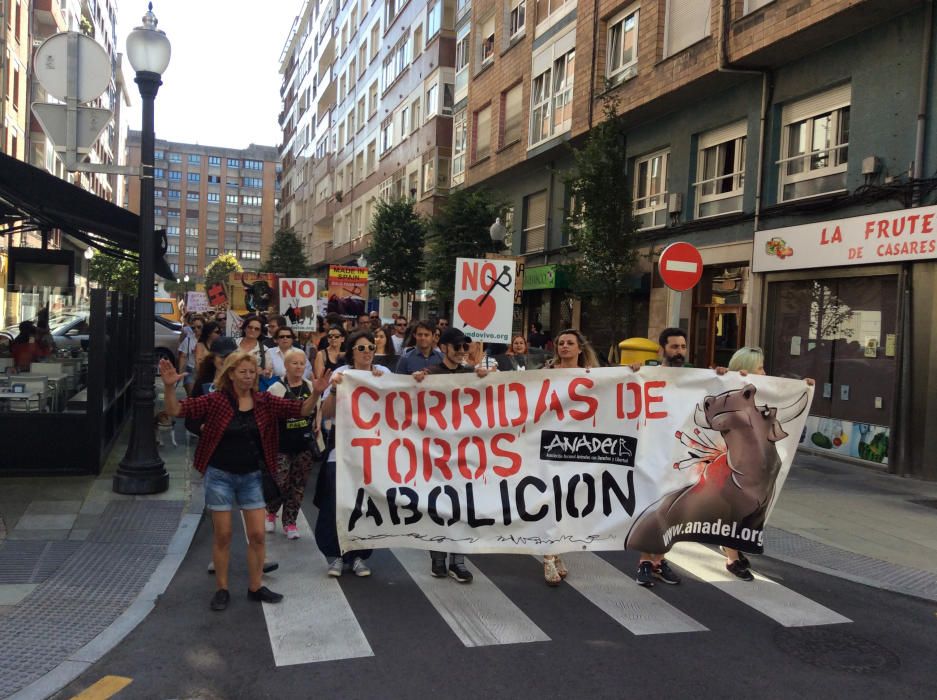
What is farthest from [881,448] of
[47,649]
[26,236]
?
[26,236]

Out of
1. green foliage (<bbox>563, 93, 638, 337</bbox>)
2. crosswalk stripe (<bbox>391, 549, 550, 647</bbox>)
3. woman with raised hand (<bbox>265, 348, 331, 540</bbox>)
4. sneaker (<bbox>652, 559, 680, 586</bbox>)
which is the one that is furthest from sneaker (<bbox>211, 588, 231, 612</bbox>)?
green foliage (<bbox>563, 93, 638, 337</bbox>)

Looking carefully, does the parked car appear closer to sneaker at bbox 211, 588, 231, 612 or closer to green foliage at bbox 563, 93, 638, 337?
green foliage at bbox 563, 93, 638, 337

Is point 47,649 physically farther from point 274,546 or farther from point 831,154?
point 831,154

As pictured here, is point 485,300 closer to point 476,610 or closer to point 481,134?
point 476,610

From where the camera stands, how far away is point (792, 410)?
19.6ft

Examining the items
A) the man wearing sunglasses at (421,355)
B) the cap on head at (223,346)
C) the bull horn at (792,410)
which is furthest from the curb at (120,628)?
the bull horn at (792,410)

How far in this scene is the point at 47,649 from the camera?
172 inches

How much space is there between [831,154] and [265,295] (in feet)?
54.0

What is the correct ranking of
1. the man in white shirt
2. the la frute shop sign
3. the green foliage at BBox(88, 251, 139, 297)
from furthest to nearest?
the green foliage at BBox(88, 251, 139, 297) → the la frute shop sign → the man in white shirt

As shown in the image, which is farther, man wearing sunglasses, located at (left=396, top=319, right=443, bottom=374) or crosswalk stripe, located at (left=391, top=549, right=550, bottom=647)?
man wearing sunglasses, located at (left=396, top=319, right=443, bottom=374)

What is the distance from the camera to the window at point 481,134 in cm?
2650

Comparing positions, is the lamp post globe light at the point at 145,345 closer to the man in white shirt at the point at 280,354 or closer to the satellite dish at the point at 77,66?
the satellite dish at the point at 77,66

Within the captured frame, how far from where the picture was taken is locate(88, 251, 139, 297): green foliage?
49.9 m

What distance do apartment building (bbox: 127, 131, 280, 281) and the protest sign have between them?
320 feet
